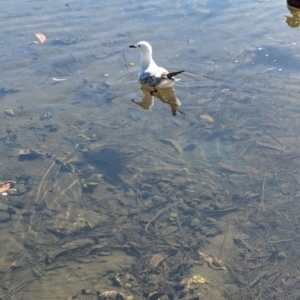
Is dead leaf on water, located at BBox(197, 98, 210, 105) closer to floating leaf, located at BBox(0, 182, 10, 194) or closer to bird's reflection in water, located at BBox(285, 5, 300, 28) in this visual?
floating leaf, located at BBox(0, 182, 10, 194)

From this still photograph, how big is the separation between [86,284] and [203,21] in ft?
26.4

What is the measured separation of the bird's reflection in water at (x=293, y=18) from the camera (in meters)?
11.9

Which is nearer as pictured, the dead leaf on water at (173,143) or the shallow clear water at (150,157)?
the shallow clear water at (150,157)

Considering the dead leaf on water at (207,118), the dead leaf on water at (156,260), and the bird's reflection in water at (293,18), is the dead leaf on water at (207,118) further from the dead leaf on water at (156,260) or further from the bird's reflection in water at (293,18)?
the bird's reflection in water at (293,18)

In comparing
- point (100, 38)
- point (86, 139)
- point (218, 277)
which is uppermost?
point (100, 38)

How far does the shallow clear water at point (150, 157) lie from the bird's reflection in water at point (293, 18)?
0.09 m

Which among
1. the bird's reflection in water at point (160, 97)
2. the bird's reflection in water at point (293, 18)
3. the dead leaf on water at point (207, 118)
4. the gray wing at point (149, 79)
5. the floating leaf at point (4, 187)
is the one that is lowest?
the floating leaf at point (4, 187)

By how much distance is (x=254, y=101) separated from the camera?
9.11 metres

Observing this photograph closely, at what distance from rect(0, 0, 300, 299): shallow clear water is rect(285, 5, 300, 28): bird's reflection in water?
92 millimetres

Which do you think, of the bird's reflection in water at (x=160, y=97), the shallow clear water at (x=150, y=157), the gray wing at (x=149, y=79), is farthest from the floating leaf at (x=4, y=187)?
the gray wing at (x=149, y=79)

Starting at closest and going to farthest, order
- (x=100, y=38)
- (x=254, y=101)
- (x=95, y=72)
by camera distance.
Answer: (x=254, y=101) < (x=95, y=72) < (x=100, y=38)

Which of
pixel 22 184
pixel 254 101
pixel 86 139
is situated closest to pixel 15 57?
pixel 86 139

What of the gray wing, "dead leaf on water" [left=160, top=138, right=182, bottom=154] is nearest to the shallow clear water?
"dead leaf on water" [left=160, top=138, right=182, bottom=154]

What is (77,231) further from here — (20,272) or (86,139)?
(86,139)
